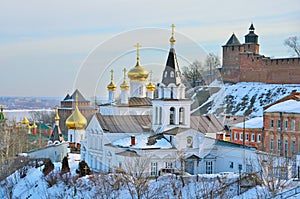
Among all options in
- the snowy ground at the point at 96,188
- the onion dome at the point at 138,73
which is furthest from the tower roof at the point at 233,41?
the snowy ground at the point at 96,188

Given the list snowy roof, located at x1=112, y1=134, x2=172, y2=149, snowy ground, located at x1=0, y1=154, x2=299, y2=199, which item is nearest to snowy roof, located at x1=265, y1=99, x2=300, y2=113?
snowy roof, located at x1=112, y1=134, x2=172, y2=149

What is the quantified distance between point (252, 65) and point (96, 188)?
4167 centimetres

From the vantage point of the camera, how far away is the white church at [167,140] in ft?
95.4

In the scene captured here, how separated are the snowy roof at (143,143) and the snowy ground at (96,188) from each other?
8.11 feet

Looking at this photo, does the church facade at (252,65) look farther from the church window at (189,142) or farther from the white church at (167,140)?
the church window at (189,142)

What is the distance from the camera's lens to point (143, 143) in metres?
29.4

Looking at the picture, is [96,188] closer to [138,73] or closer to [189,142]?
[189,142]

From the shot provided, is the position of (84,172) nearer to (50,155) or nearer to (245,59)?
(50,155)

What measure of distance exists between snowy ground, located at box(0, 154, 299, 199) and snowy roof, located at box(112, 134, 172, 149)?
8.11 ft

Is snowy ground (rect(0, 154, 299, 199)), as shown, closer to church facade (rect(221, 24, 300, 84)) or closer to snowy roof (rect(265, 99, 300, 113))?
snowy roof (rect(265, 99, 300, 113))

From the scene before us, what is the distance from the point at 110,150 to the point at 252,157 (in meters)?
6.31

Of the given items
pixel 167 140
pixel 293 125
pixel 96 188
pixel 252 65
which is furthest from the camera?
pixel 252 65

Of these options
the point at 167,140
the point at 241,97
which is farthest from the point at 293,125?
the point at 241,97

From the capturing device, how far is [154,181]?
24.6 metres
